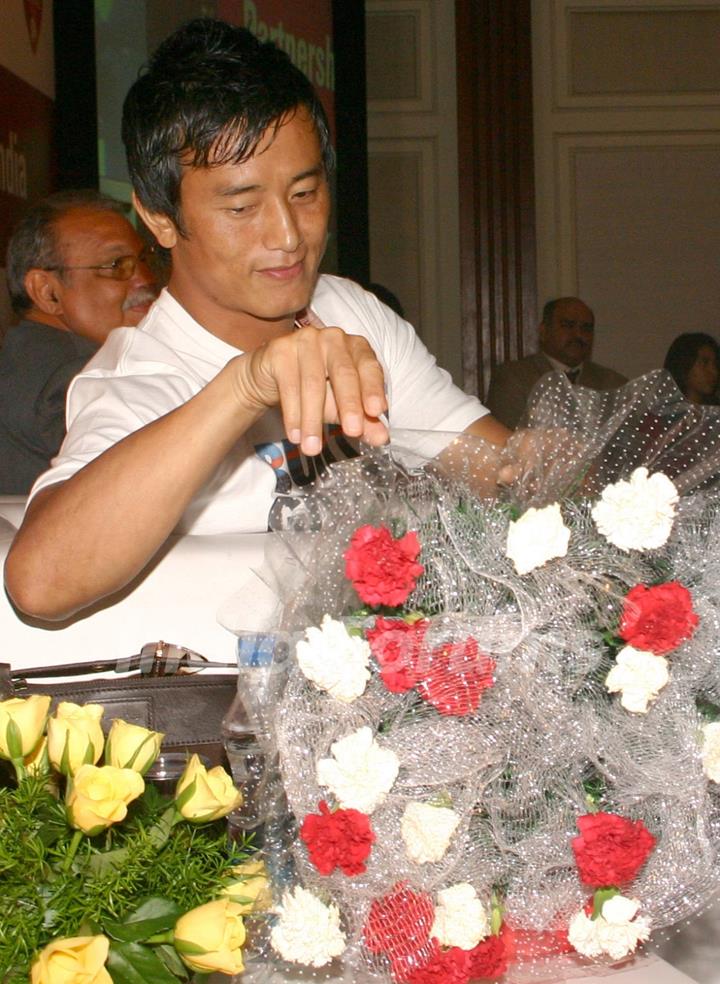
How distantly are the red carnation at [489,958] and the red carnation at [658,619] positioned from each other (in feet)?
0.70

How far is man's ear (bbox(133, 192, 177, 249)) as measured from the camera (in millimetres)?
1443

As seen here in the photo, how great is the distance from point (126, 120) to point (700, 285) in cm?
553

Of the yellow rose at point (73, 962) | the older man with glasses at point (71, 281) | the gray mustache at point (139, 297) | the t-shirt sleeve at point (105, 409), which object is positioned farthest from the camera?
the gray mustache at point (139, 297)

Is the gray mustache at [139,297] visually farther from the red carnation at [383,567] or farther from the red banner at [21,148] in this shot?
the red carnation at [383,567]

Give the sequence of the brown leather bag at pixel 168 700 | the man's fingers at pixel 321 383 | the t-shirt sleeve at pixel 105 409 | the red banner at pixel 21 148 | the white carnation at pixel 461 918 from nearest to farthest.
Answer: the white carnation at pixel 461 918
the man's fingers at pixel 321 383
the brown leather bag at pixel 168 700
the t-shirt sleeve at pixel 105 409
the red banner at pixel 21 148

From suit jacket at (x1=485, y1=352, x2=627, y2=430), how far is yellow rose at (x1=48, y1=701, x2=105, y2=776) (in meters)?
4.20

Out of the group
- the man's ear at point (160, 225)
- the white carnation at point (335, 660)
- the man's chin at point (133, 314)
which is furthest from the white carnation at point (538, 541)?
the man's chin at point (133, 314)

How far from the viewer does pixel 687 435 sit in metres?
0.92

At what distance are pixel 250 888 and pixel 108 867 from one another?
9 cm

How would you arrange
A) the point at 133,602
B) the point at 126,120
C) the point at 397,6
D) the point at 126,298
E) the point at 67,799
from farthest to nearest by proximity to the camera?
the point at 397,6
the point at 126,298
the point at 126,120
the point at 133,602
the point at 67,799

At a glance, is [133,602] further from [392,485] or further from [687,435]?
[687,435]

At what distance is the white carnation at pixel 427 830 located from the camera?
804 mm

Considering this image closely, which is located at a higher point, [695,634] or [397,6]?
[397,6]

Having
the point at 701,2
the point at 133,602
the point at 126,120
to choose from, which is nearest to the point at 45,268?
the point at 126,120
